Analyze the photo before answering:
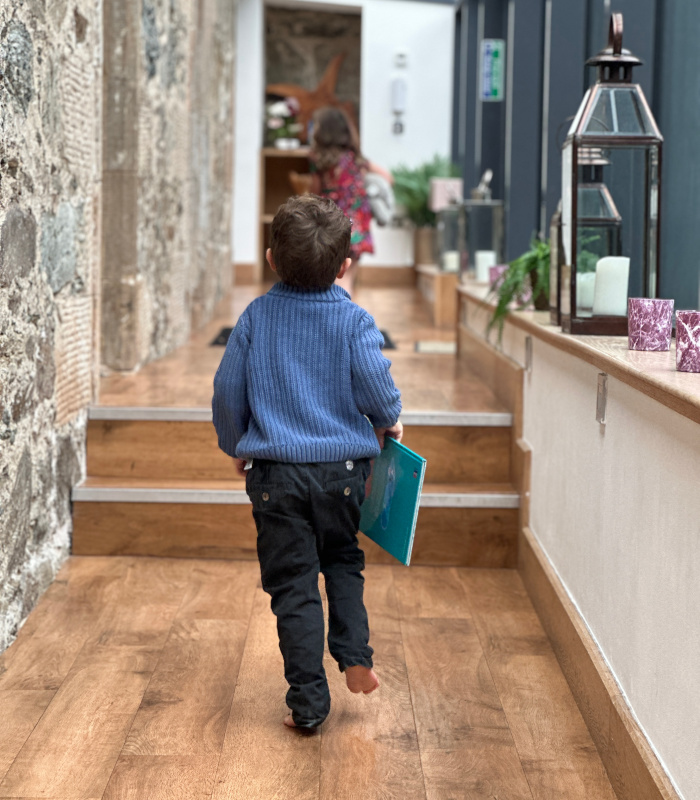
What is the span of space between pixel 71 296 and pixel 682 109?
6.29 feet

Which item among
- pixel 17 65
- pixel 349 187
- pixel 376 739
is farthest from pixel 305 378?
pixel 349 187

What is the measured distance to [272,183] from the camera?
11586 mm

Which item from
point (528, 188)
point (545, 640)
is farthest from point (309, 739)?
point (528, 188)

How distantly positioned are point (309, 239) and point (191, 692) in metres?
0.99

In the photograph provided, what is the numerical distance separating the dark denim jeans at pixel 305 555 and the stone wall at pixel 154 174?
2402 millimetres

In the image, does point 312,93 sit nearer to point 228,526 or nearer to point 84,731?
point 228,526

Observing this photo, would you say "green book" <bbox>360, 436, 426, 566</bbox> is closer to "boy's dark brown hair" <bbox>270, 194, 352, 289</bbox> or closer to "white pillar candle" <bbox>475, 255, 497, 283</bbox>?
"boy's dark brown hair" <bbox>270, 194, 352, 289</bbox>

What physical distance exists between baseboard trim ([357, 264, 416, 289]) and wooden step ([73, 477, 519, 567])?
8020 mm

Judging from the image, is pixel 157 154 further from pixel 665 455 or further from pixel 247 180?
pixel 247 180

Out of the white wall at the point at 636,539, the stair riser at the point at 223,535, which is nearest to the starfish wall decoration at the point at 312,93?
the stair riser at the point at 223,535

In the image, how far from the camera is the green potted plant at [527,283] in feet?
11.2

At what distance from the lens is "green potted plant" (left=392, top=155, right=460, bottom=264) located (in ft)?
34.0

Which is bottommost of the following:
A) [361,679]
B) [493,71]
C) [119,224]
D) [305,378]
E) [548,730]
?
[548,730]

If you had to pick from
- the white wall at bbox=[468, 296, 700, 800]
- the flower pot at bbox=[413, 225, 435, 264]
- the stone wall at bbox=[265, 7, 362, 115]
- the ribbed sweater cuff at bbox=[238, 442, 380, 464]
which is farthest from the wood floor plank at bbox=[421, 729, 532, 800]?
the stone wall at bbox=[265, 7, 362, 115]
